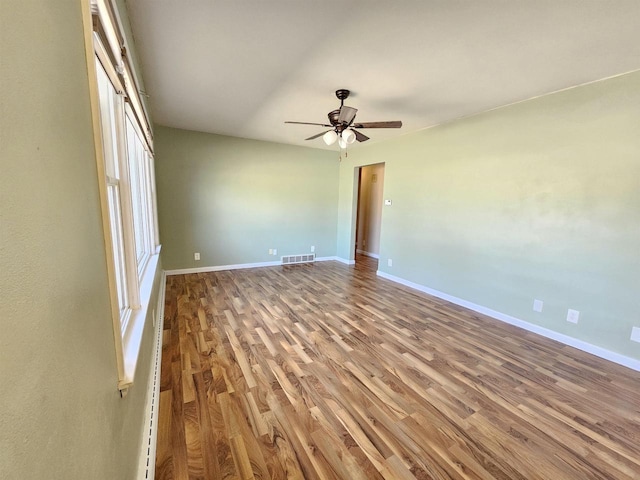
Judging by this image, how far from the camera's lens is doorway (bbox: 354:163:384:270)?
6527 millimetres

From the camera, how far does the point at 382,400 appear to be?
1.83 meters

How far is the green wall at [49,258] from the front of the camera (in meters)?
0.36

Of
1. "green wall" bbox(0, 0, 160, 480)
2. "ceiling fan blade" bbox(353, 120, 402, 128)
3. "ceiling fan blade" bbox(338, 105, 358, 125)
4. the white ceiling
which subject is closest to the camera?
"green wall" bbox(0, 0, 160, 480)

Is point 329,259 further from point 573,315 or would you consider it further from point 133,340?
point 133,340

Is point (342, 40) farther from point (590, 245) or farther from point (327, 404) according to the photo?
point (590, 245)

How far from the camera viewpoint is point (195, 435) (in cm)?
151

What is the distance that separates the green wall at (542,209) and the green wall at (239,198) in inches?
85.8

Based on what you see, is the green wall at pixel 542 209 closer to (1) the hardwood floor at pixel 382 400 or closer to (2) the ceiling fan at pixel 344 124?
(1) the hardwood floor at pixel 382 400

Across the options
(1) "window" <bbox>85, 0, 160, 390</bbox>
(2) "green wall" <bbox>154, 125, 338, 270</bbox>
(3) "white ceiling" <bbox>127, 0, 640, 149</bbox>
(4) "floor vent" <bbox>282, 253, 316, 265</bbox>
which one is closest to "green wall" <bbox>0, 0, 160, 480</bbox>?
(1) "window" <bbox>85, 0, 160, 390</bbox>

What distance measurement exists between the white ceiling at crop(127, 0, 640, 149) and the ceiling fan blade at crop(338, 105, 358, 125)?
0.23 m

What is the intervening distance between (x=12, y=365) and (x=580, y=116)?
382 cm

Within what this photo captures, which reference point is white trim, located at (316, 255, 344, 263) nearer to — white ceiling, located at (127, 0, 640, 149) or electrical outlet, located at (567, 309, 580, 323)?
white ceiling, located at (127, 0, 640, 149)

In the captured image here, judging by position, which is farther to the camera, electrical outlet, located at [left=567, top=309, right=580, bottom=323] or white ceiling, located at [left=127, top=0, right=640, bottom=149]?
electrical outlet, located at [left=567, top=309, right=580, bottom=323]

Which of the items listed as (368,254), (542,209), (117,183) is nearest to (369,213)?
(368,254)
